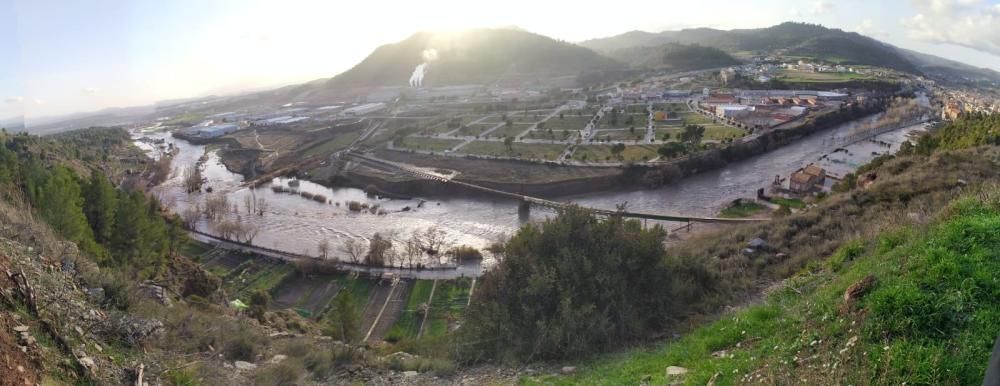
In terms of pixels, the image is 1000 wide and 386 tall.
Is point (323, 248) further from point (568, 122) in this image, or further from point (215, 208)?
point (568, 122)

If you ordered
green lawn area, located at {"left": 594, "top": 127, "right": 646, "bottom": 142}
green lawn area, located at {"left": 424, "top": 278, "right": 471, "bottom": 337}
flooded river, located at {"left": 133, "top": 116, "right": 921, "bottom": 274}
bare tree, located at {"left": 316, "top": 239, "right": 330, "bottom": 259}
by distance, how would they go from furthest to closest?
green lawn area, located at {"left": 594, "top": 127, "right": 646, "bottom": 142}, flooded river, located at {"left": 133, "top": 116, "right": 921, "bottom": 274}, bare tree, located at {"left": 316, "top": 239, "right": 330, "bottom": 259}, green lawn area, located at {"left": 424, "top": 278, "right": 471, "bottom": 337}

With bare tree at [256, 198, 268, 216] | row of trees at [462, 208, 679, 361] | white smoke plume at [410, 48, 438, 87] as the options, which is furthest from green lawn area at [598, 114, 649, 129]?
white smoke plume at [410, 48, 438, 87]

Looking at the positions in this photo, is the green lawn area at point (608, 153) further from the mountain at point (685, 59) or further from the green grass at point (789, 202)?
the mountain at point (685, 59)

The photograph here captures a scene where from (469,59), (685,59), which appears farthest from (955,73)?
(469,59)

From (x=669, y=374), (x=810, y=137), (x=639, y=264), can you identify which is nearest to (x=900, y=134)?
(x=810, y=137)

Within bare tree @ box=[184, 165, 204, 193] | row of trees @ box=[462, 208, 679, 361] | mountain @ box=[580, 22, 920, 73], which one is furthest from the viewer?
mountain @ box=[580, 22, 920, 73]

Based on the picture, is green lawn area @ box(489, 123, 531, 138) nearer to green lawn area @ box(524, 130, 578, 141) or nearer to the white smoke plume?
green lawn area @ box(524, 130, 578, 141)
